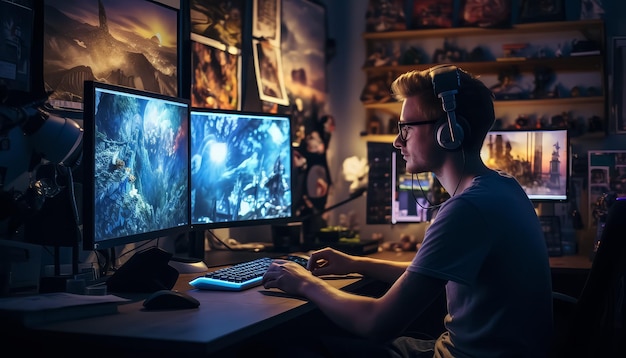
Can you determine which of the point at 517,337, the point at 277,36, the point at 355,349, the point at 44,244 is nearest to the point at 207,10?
the point at 277,36

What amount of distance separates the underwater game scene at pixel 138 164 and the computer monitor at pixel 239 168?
4.1 inches

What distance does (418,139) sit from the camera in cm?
181

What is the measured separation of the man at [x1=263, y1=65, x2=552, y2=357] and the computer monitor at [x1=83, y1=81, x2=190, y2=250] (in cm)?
38

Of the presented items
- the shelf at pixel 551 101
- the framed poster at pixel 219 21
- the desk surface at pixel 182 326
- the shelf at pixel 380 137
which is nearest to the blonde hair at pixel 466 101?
the desk surface at pixel 182 326

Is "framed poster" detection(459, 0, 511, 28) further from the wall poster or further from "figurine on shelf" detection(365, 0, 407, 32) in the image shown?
the wall poster

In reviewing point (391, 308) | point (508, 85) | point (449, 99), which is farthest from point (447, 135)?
point (508, 85)

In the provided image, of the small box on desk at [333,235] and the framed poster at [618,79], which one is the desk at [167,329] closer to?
the small box on desk at [333,235]

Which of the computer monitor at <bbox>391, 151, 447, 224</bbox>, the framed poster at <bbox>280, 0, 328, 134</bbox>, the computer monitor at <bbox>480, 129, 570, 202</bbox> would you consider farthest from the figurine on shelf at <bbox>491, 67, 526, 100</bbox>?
the framed poster at <bbox>280, 0, 328, 134</bbox>

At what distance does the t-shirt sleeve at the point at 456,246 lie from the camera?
1487 mm

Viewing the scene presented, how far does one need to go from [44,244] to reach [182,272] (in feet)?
1.47

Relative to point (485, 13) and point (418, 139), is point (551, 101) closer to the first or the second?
point (485, 13)

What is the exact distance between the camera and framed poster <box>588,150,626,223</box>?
3262 millimetres

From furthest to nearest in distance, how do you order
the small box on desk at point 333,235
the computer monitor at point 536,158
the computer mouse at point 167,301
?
1. the computer monitor at point 536,158
2. the small box on desk at point 333,235
3. the computer mouse at point 167,301

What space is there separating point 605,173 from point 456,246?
2.03 m
